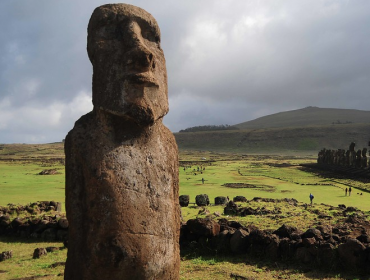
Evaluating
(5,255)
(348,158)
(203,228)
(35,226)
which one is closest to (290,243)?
(203,228)

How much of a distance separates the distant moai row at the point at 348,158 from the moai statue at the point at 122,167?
138ft

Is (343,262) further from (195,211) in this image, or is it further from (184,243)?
(195,211)

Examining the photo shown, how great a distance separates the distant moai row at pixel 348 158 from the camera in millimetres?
42500

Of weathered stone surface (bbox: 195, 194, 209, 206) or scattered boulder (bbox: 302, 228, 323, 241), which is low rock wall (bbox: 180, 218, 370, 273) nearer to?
scattered boulder (bbox: 302, 228, 323, 241)

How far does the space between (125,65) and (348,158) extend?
48589 millimetres

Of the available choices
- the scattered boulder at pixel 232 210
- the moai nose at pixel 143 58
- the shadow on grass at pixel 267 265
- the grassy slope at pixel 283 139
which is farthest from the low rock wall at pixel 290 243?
the grassy slope at pixel 283 139

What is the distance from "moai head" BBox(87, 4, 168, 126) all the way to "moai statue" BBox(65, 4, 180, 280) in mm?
12

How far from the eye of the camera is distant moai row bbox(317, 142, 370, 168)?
4250 cm

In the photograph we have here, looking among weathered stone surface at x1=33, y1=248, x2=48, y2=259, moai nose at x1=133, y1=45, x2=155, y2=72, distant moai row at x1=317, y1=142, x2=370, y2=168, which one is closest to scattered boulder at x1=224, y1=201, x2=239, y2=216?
weathered stone surface at x1=33, y1=248, x2=48, y2=259

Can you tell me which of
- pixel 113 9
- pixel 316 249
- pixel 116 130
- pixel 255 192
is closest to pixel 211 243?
pixel 316 249

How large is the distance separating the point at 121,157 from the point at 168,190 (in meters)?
0.74

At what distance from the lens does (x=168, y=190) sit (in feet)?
15.1

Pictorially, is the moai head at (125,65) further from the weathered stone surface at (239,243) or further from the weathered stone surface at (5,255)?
the weathered stone surface at (5,255)

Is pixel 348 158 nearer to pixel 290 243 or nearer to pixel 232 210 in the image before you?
pixel 232 210
